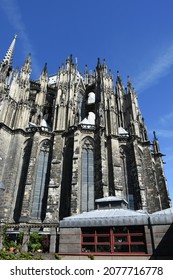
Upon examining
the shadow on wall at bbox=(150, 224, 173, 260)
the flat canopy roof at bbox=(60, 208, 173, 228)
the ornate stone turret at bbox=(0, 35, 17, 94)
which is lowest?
the shadow on wall at bbox=(150, 224, 173, 260)

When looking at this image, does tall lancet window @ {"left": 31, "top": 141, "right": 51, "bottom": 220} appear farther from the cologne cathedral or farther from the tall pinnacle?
the tall pinnacle

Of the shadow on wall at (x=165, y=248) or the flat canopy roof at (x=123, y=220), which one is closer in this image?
the shadow on wall at (x=165, y=248)

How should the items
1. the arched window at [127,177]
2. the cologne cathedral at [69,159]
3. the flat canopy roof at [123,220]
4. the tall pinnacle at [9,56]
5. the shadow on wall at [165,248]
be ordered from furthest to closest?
the tall pinnacle at [9,56], the arched window at [127,177], the cologne cathedral at [69,159], the flat canopy roof at [123,220], the shadow on wall at [165,248]

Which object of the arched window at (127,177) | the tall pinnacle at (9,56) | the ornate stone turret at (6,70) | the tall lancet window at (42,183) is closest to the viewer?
the tall lancet window at (42,183)

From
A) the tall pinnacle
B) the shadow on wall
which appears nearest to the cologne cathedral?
the tall pinnacle

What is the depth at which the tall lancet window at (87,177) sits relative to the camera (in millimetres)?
19047

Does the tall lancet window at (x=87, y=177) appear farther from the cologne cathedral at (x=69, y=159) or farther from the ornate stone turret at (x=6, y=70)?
the ornate stone turret at (x=6, y=70)

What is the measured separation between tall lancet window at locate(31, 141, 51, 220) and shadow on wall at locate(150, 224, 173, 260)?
12.1 m

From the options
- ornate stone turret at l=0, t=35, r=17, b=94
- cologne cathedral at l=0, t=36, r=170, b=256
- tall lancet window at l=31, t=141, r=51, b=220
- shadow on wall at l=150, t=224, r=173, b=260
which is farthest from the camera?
ornate stone turret at l=0, t=35, r=17, b=94

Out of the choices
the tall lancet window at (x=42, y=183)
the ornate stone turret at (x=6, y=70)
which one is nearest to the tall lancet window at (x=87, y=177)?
the tall lancet window at (x=42, y=183)

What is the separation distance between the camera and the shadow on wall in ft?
32.6

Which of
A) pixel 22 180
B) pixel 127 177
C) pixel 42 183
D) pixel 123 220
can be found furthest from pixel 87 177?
pixel 123 220

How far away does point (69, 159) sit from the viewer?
2192cm
